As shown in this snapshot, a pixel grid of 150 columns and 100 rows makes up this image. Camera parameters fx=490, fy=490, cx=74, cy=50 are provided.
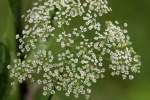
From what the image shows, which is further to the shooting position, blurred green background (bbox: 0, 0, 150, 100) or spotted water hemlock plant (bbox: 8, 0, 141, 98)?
blurred green background (bbox: 0, 0, 150, 100)

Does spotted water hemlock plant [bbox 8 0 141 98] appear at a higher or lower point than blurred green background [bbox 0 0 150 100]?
lower

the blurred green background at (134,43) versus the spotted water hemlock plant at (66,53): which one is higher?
the blurred green background at (134,43)

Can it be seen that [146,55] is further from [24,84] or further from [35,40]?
[35,40]

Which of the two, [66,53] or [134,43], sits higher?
[134,43]

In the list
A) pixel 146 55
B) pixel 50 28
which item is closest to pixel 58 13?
pixel 50 28

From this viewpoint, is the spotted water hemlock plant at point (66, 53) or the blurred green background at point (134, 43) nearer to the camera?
the spotted water hemlock plant at point (66, 53)

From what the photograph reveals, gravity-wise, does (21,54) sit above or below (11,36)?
below

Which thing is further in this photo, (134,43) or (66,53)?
(134,43)

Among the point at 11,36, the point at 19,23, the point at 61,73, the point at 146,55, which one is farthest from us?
the point at 146,55
